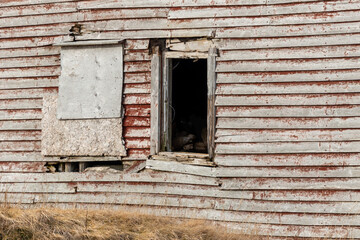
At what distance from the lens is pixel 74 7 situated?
8.15 m

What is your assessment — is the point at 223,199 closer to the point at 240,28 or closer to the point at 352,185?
the point at 352,185

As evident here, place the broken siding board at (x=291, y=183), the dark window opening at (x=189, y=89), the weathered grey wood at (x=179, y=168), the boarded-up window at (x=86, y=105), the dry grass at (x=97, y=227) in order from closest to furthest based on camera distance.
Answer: the dry grass at (x=97, y=227), the broken siding board at (x=291, y=183), the weathered grey wood at (x=179, y=168), the boarded-up window at (x=86, y=105), the dark window opening at (x=189, y=89)

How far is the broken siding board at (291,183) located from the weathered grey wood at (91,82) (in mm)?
1881

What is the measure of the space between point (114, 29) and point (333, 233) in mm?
4025

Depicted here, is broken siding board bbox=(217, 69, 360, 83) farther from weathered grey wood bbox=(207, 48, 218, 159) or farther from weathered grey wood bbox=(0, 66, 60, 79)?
weathered grey wood bbox=(0, 66, 60, 79)

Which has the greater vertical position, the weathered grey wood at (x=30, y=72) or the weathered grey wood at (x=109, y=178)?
the weathered grey wood at (x=30, y=72)

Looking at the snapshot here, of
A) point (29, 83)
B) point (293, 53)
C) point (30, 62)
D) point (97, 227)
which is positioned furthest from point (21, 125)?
point (293, 53)

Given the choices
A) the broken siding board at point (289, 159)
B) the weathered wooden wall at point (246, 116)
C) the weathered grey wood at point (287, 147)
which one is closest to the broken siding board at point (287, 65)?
the weathered wooden wall at point (246, 116)

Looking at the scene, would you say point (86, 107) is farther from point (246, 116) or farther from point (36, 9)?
point (246, 116)

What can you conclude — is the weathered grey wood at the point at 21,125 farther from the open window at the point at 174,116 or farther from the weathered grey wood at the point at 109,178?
the open window at the point at 174,116

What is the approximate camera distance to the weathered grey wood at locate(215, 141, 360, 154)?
22.9ft

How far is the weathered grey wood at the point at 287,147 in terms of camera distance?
22.9ft

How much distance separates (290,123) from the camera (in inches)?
282

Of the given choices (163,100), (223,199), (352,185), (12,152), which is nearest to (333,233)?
(352,185)
